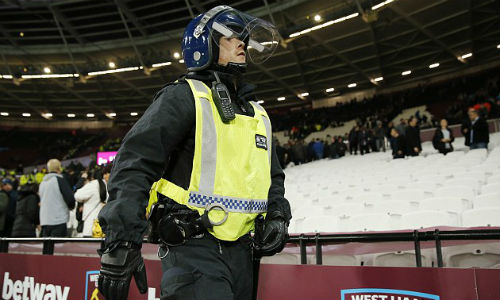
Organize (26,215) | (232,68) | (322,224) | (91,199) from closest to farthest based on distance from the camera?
1. (232,68)
2. (322,224)
3. (91,199)
4. (26,215)

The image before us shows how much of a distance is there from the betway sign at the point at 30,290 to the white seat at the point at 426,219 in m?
2.99

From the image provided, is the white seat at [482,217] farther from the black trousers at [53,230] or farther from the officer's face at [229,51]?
the black trousers at [53,230]

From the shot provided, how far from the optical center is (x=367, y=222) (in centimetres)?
397

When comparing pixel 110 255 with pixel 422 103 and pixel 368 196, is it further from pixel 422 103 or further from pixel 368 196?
pixel 422 103

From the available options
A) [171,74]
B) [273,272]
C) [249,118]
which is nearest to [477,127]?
[273,272]

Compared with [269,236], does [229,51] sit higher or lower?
higher

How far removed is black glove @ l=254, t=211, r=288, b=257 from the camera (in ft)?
5.27

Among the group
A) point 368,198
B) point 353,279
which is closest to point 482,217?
point 353,279

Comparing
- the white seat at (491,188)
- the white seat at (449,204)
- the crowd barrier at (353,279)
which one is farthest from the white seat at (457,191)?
the crowd barrier at (353,279)

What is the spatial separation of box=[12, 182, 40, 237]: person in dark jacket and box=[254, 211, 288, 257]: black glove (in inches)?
205

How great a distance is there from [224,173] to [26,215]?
5308 mm

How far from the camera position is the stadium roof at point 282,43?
1819 cm

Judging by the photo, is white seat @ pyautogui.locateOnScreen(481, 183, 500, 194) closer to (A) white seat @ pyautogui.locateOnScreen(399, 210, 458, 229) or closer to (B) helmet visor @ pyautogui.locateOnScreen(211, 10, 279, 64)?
(A) white seat @ pyautogui.locateOnScreen(399, 210, 458, 229)

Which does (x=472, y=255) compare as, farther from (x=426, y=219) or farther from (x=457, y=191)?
(x=457, y=191)
